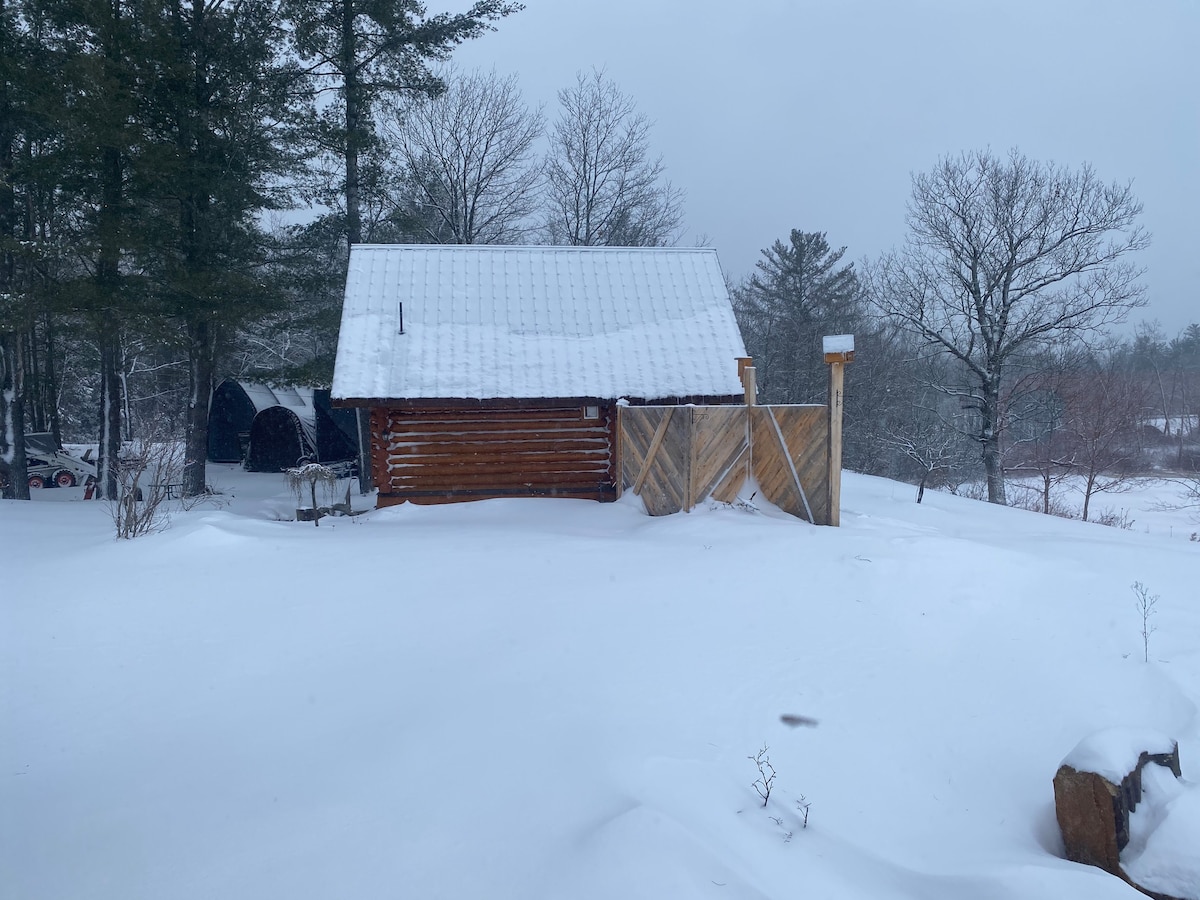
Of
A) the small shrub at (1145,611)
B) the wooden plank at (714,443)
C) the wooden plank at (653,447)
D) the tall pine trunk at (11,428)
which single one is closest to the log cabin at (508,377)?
the wooden plank at (653,447)

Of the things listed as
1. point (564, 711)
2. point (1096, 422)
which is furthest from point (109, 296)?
point (1096, 422)

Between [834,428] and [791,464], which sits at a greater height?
[834,428]

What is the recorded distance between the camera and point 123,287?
1521 centimetres

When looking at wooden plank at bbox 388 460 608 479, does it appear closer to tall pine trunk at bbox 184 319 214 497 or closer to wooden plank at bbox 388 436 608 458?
wooden plank at bbox 388 436 608 458

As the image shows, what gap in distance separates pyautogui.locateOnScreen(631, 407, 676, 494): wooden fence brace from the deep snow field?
6.96 ft

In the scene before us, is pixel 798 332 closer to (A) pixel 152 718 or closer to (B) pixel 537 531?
(B) pixel 537 531

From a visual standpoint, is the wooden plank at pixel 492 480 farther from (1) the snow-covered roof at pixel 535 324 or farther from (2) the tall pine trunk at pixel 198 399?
(2) the tall pine trunk at pixel 198 399

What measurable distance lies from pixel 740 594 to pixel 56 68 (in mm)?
16125

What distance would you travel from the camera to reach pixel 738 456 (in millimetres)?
10281

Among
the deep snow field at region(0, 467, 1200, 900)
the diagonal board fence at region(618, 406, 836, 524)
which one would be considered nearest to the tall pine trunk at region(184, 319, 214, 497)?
the deep snow field at region(0, 467, 1200, 900)

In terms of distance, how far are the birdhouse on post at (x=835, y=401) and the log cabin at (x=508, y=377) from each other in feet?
12.2

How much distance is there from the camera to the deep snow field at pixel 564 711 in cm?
336

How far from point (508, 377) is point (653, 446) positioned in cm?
320

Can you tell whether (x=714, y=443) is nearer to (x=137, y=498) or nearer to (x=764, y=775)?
(x=764, y=775)
